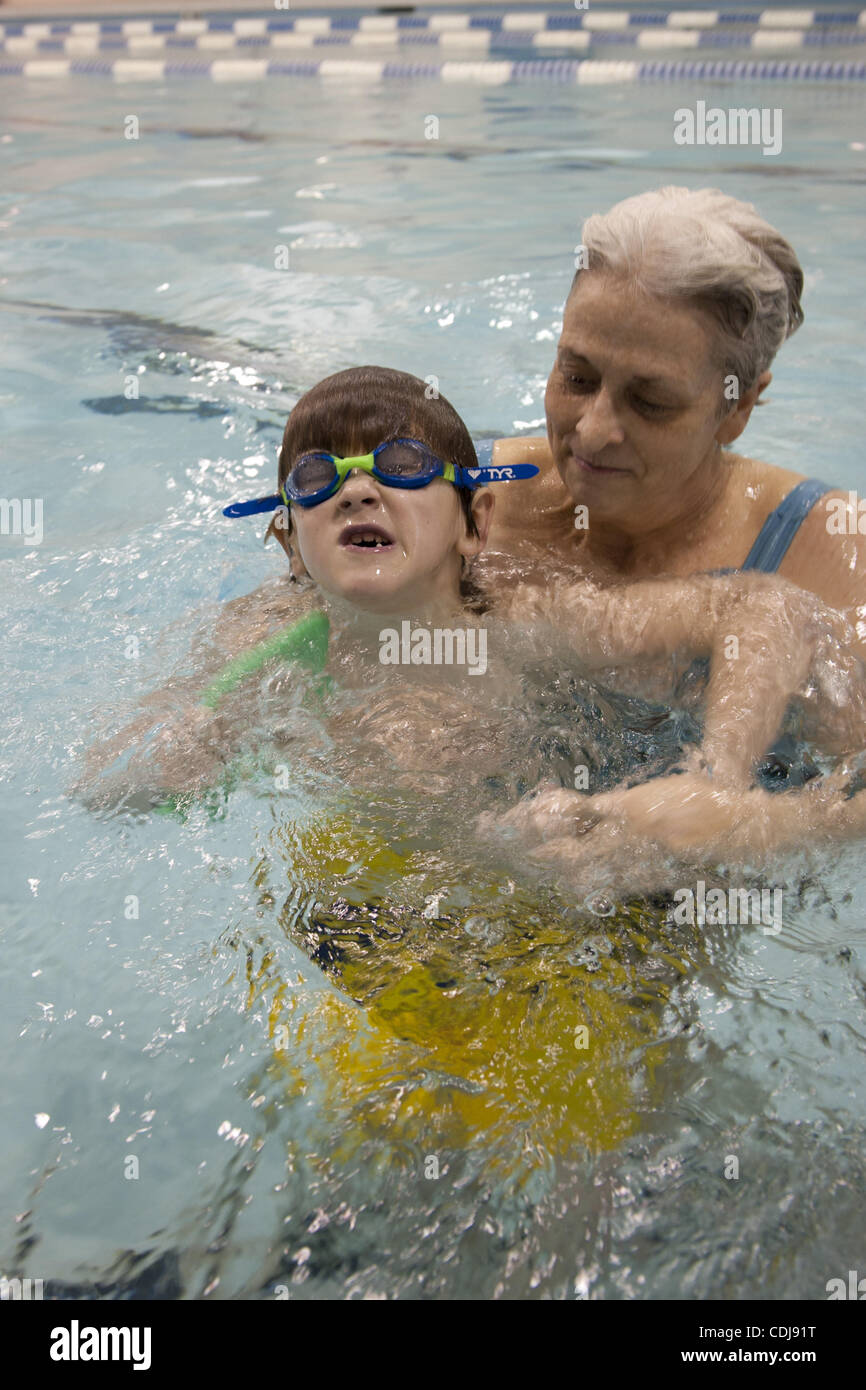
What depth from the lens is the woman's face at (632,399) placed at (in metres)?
2.40

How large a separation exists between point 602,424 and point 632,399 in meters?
0.08

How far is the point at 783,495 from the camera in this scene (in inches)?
110

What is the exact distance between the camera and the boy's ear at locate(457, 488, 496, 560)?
2611 mm

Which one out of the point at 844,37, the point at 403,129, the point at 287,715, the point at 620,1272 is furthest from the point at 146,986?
the point at 844,37

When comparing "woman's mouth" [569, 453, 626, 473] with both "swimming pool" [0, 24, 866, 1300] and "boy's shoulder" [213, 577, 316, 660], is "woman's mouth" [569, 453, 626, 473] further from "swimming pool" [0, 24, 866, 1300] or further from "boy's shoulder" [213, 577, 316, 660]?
"swimming pool" [0, 24, 866, 1300]

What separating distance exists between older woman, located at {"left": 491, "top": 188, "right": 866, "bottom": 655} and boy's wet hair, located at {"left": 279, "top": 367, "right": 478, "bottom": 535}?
286mm

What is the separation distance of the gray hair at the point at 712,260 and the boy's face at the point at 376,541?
0.59 m

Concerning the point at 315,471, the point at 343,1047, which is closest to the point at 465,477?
the point at 315,471

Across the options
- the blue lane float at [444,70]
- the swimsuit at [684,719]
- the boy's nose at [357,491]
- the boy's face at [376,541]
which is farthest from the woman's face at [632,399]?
the blue lane float at [444,70]

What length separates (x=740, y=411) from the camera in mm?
2617

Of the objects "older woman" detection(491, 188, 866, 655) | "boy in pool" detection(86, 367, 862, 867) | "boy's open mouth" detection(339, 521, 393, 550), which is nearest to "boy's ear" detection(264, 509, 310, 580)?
"boy in pool" detection(86, 367, 862, 867)

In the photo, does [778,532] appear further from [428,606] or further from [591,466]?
[428,606]
